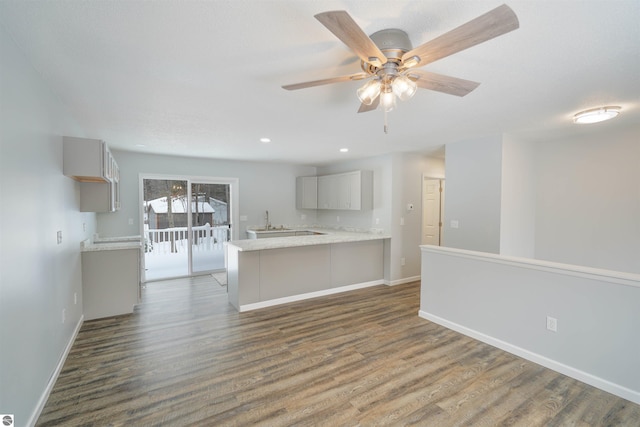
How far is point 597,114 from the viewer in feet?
9.02

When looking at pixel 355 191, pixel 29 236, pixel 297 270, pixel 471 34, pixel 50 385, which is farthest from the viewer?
pixel 355 191

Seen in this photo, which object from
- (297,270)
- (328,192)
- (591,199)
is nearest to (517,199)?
(591,199)

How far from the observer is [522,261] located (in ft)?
8.99

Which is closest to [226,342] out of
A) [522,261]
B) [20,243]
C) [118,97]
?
[20,243]

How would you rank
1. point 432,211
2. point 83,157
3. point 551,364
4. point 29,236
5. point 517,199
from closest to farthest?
point 29,236 < point 551,364 < point 83,157 < point 517,199 < point 432,211

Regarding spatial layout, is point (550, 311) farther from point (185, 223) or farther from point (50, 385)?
point (185, 223)

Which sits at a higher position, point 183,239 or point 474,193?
point 474,193

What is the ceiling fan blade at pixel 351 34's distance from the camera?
3.67ft

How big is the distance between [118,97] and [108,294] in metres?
2.48

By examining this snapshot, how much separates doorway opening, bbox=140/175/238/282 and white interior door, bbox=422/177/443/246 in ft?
13.2

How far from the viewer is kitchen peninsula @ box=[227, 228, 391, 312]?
3.93 m

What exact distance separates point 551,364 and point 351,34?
124 inches

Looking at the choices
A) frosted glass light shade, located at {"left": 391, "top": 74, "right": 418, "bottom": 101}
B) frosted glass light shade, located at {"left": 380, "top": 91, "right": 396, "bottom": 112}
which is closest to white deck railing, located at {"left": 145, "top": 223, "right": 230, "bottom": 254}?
frosted glass light shade, located at {"left": 380, "top": 91, "right": 396, "bottom": 112}

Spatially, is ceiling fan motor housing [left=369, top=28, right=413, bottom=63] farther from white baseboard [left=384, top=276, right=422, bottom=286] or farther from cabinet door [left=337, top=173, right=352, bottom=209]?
white baseboard [left=384, top=276, right=422, bottom=286]
